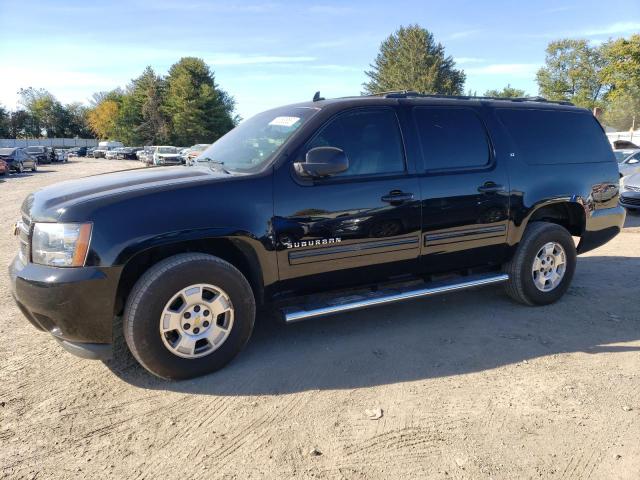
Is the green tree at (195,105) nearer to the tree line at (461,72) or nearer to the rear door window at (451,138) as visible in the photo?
the tree line at (461,72)

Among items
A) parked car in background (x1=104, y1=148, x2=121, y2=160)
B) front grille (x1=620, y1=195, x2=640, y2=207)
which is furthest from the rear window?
parked car in background (x1=104, y1=148, x2=121, y2=160)

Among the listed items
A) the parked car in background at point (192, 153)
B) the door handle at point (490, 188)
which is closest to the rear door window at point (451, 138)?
the door handle at point (490, 188)

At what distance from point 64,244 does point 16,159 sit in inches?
1292

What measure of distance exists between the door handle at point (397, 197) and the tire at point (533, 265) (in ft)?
4.79

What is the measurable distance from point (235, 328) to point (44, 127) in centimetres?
11201

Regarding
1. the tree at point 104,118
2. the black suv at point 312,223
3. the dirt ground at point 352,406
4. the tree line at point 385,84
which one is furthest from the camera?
the tree at point 104,118

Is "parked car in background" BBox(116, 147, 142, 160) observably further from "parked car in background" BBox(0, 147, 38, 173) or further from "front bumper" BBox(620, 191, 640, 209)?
"front bumper" BBox(620, 191, 640, 209)

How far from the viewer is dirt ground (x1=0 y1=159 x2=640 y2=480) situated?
8.18ft

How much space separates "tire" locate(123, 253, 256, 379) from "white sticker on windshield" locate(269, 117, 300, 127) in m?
1.27

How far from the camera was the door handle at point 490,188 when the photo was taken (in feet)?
13.9

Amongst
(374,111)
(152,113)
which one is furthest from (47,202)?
(152,113)

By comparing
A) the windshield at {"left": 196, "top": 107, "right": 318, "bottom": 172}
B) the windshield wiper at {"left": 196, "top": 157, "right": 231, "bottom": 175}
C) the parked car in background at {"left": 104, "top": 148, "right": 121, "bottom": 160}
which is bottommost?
the parked car in background at {"left": 104, "top": 148, "right": 121, "bottom": 160}

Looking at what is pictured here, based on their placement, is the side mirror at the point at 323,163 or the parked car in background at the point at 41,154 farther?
the parked car in background at the point at 41,154

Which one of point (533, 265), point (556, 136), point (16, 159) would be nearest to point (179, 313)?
point (533, 265)
